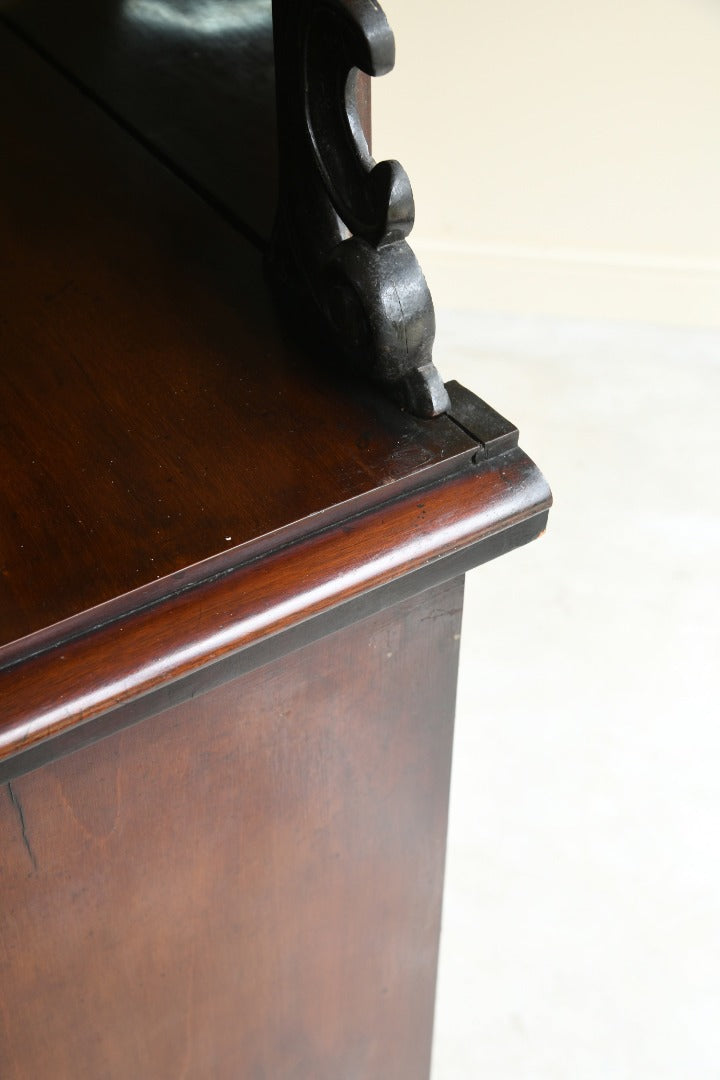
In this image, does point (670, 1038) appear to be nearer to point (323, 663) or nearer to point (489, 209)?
point (323, 663)

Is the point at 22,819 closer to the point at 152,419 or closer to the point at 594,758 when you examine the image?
the point at 152,419

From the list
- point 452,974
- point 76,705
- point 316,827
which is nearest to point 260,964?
point 316,827

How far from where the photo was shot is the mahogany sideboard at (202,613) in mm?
542

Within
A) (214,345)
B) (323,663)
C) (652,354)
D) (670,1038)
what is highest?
(214,345)

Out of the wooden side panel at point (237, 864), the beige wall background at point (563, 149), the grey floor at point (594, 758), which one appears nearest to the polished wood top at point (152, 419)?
the wooden side panel at point (237, 864)

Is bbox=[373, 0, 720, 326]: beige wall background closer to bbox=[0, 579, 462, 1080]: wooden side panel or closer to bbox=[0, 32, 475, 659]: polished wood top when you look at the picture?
bbox=[0, 32, 475, 659]: polished wood top

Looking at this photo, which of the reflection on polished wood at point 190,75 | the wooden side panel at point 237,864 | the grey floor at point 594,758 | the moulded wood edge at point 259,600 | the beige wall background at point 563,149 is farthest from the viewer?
the beige wall background at point 563,149

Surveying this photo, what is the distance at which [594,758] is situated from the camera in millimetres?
1586

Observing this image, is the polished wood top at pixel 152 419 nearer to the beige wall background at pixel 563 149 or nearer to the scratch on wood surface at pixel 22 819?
the scratch on wood surface at pixel 22 819

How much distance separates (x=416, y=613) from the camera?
0.67m

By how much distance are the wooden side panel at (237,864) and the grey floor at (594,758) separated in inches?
21.1

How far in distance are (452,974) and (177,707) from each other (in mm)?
866

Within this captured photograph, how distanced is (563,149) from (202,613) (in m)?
1.88

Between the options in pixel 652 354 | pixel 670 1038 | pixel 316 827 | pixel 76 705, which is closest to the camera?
pixel 76 705
